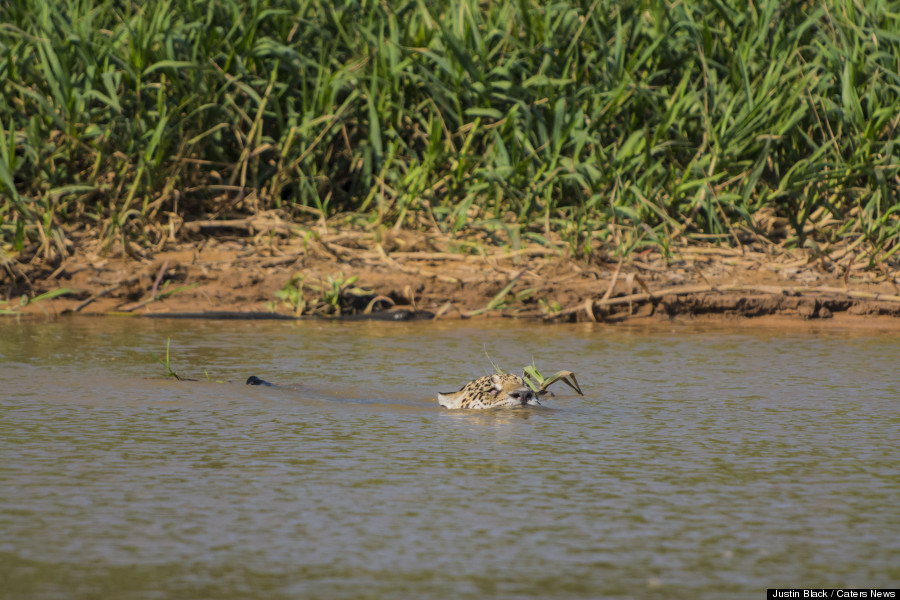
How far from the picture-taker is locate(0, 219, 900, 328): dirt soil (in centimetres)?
730

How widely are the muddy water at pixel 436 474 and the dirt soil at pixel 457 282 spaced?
107cm

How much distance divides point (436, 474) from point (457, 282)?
3.94 meters

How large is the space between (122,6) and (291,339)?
12.8 feet

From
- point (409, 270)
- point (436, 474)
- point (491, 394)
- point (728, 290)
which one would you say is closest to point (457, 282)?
point (409, 270)

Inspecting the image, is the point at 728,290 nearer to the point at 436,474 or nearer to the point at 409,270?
the point at 409,270

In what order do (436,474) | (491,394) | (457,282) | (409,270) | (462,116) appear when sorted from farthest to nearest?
(462,116), (409,270), (457,282), (491,394), (436,474)

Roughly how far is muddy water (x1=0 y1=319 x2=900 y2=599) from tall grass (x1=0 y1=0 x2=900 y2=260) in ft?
6.75

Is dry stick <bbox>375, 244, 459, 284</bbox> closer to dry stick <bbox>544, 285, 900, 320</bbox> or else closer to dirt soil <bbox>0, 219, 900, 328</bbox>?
dirt soil <bbox>0, 219, 900, 328</bbox>

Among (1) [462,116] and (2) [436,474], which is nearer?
(2) [436,474]

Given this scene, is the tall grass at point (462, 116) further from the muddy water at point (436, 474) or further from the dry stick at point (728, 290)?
the muddy water at point (436, 474)

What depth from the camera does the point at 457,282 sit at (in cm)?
760

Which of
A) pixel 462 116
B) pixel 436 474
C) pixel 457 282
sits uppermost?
pixel 462 116

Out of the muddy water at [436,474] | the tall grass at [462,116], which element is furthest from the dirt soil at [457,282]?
the muddy water at [436,474]

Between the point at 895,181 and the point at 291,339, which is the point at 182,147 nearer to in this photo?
the point at 291,339
